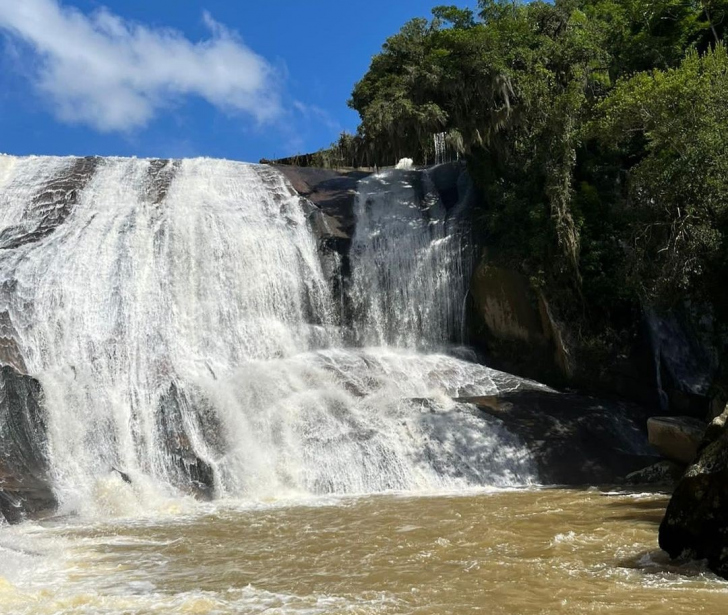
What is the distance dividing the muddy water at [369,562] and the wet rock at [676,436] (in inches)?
92.4

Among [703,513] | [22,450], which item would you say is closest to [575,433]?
[703,513]

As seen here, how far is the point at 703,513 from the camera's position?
6770 millimetres

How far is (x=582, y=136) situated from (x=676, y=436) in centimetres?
823

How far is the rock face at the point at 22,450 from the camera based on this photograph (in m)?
11.6

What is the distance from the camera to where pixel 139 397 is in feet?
47.1

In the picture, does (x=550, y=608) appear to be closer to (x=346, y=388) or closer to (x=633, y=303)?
(x=346, y=388)

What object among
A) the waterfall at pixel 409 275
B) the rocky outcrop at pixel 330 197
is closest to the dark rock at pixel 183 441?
the waterfall at pixel 409 275

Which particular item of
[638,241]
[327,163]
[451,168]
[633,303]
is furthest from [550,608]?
[327,163]

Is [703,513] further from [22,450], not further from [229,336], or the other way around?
[229,336]

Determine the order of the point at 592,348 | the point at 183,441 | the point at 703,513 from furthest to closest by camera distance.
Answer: the point at 592,348 → the point at 183,441 → the point at 703,513

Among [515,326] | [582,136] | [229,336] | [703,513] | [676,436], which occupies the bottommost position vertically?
[703,513]

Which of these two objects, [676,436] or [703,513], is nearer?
[703,513]

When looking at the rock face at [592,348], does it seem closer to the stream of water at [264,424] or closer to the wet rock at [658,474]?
the stream of water at [264,424]

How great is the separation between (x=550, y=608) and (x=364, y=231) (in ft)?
52.3
